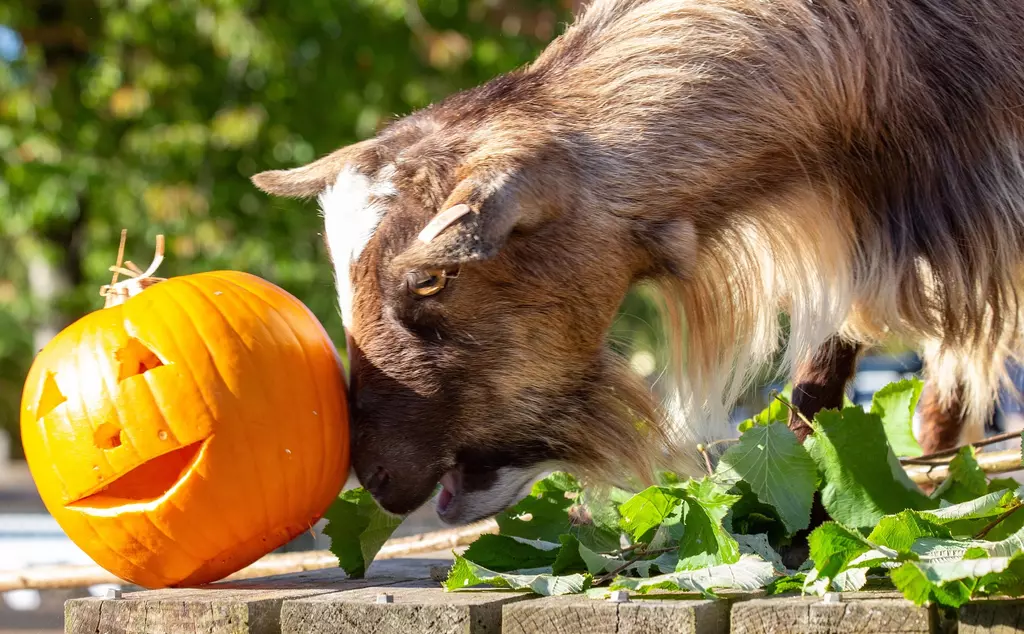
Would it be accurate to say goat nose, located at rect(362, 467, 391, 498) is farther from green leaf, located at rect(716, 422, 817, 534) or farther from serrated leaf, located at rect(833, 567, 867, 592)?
serrated leaf, located at rect(833, 567, 867, 592)

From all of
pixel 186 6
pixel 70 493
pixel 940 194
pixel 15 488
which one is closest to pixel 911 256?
pixel 940 194

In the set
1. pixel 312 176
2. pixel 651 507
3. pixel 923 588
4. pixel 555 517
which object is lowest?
pixel 555 517

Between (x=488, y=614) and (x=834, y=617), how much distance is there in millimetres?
588

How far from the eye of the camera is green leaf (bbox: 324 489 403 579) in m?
3.15

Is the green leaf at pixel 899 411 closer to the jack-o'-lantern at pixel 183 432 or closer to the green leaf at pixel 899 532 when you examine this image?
the green leaf at pixel 899 532

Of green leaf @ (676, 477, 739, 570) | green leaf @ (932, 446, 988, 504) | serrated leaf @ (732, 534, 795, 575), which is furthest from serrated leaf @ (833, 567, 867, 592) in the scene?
green leaf @ (932, 446, 988, 504)

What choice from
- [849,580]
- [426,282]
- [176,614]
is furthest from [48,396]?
[849,580]

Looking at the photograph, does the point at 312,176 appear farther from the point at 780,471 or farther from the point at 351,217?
the point at 780,471

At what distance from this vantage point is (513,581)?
260cm

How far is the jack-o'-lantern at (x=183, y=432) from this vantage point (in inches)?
111

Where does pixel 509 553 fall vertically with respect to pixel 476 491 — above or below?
below

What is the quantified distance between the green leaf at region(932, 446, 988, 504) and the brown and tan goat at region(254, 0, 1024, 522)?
32 centimetres

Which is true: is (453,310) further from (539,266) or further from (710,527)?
(710,527)

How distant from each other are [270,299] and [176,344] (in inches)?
11.5
